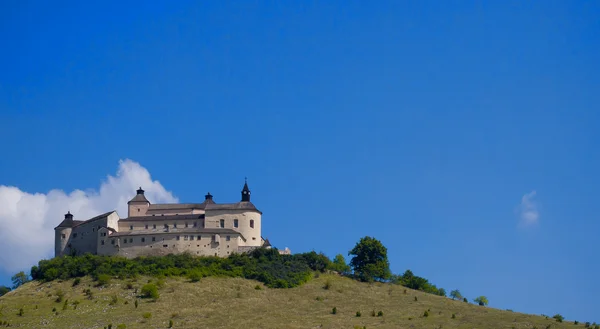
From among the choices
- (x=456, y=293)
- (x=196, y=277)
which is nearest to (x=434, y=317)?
(x=196, y=277)

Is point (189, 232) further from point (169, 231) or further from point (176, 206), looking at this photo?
point (176, 206)

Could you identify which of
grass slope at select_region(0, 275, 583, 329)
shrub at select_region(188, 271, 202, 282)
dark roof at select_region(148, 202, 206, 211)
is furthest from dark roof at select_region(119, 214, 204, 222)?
grass slope at select_region(0, 275, 583, 329)

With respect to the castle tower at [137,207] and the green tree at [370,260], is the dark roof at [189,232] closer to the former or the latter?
the castle tower at [137,207]

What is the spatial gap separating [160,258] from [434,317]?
3396cm

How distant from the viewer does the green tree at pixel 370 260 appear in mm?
112188

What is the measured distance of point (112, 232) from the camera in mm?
112312

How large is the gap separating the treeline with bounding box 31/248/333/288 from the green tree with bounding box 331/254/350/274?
598 centimetres

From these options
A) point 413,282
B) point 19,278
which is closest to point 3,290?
point 19,278

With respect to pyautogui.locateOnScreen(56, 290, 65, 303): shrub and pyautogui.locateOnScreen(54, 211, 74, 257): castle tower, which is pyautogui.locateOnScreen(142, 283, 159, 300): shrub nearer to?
pyautogui.locateOnScreen(56, 290, 65, 303): shrub

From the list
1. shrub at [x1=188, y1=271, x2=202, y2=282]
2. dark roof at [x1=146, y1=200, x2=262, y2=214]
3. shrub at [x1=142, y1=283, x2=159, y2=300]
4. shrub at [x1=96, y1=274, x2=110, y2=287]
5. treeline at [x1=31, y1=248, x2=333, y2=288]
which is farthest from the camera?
dark roof at [x1=146, y1=200, x2=262, y2=214]

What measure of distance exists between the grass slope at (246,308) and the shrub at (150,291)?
0.97m

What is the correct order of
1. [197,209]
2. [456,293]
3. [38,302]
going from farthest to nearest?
1. [456,293]
2. [197,209]
3. [38,302]

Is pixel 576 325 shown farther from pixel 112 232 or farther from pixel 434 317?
pixel 112 232

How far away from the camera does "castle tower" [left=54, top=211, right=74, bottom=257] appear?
114812 mm
